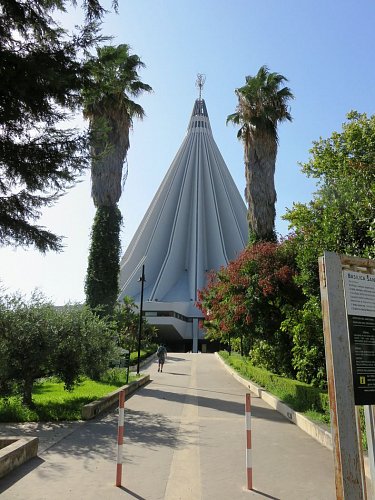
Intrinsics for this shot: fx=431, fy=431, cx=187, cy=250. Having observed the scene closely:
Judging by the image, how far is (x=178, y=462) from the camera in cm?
575

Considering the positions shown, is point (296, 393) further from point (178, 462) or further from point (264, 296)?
point (178, 462)

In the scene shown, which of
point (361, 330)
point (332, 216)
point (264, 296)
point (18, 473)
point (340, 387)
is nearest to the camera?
point (340, 387)

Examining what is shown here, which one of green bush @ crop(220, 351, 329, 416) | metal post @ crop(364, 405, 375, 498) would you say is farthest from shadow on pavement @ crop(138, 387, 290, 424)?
metal post @ crop(364, 405, 375, 498)

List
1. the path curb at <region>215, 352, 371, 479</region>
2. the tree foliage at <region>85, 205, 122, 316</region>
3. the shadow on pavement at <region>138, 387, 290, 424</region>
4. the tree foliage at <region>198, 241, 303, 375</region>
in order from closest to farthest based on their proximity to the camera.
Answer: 1. the path curb at <region>215, 352, 371, 479</region>
2. the shadow on pavement at <region>138, 387, 290, 424</region>
3. the tree foliage at <region>198, 241, 303, 375</region>
4. the tree foliage at <region>85, 205, 122, 316</region>

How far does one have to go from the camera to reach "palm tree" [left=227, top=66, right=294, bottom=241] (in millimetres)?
19000

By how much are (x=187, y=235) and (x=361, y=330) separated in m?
70.6

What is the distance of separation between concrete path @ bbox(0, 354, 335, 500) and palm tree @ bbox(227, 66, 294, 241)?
35.3 feet

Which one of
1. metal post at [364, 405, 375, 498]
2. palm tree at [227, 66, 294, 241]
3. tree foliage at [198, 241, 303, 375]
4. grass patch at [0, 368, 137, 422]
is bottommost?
grass patch at [0, 368, 137, 422]

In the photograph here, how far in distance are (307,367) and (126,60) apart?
14.9 m

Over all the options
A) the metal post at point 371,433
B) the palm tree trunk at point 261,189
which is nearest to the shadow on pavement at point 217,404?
the metal post at point 371,433

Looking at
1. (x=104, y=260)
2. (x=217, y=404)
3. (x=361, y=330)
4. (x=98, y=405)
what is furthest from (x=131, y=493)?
(x=104, y=260)

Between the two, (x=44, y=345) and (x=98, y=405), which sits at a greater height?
(x=44, y=345)

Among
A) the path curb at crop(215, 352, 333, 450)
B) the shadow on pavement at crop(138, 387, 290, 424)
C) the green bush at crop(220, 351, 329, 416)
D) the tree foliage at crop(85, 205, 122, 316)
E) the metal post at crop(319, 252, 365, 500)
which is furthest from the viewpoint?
the tree foliage at crop(85, 205, 122, 316)

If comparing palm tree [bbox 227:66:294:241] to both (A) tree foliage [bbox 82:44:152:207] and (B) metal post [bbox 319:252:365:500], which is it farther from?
(B) metal post [bbox 319:252:365:500]
